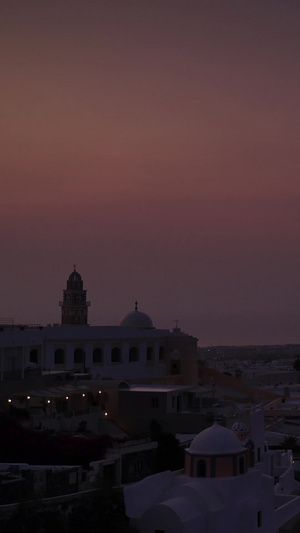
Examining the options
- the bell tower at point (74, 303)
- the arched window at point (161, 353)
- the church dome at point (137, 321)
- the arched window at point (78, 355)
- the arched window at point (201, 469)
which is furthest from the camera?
the bell tower at point (74, 303)

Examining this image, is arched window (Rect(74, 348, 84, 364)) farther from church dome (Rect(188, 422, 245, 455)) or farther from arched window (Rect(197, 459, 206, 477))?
arched window (Rect(197, 459, 206, 477))

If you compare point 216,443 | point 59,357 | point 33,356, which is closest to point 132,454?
point 216,443

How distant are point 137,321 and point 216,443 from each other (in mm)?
28243

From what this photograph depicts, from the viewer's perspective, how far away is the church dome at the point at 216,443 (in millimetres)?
27609

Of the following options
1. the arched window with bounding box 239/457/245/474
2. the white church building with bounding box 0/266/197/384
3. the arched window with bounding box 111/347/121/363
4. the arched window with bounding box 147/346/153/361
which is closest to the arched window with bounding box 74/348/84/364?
the white church building with bounding box 0/266/197/384

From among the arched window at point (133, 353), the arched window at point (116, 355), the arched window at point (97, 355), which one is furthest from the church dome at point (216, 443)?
the arched window at point (133, 353)

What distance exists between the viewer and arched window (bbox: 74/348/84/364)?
4981cm

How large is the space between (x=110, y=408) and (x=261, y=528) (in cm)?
987

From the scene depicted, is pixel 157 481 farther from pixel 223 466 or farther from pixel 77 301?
pixel 77 301

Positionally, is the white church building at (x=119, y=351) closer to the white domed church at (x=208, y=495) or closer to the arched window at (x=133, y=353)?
the arched window at (x=133, y=353)

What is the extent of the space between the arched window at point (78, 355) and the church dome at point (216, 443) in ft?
72.3

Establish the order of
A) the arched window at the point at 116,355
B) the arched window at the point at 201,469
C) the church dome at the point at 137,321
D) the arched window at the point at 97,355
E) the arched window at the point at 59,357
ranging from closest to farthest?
the arched window at the point at 201,469, the arched window at the point at 59,357, the arched window at the point at 97,355, the arched window at the point at 116,355, the church dome at the point at 137,321

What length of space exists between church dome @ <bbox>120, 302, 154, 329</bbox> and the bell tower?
13045 millimetres

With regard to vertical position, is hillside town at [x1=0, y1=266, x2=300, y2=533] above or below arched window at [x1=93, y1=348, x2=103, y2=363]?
below
